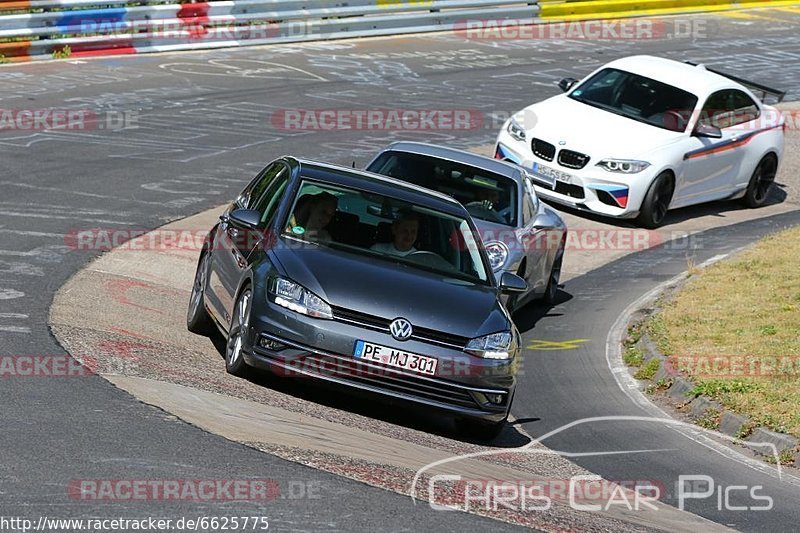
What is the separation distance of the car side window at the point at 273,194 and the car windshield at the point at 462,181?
284cm

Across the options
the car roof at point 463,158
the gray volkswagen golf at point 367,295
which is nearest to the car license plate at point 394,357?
the gray volkswagen golf at point 367,295

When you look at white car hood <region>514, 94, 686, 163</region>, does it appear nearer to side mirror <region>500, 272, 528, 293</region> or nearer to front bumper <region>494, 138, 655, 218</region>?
front bumper <region>494, 138, 655, 218</region>

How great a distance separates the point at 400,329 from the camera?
891 centimetres

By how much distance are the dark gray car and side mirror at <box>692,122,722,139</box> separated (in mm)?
5265

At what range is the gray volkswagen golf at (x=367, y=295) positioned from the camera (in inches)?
351

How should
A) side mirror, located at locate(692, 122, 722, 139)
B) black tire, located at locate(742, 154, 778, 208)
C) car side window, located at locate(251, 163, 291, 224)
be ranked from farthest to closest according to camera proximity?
black tire, located at locate(742, 154, 778, 208)
side mirror, located at locate(692, 122, 722, 139)
car side window, located at locate(251, 163, 291, 224)

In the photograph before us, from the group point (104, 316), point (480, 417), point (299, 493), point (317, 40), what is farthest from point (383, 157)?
point (317, 40)

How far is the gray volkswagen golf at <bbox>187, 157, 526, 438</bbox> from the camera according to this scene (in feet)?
29.3

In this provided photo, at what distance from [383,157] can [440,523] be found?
7544mm

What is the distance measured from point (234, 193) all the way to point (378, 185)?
7.13 m

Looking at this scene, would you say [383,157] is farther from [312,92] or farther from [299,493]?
[312,92]

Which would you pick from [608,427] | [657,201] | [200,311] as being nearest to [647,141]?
[657,201]

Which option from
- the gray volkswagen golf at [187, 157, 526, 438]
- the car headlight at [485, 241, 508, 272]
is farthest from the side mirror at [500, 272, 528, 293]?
the car headlight at [485, 241, 508, 272]

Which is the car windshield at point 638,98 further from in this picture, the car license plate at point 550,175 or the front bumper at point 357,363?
the front bumper at point 357,363
